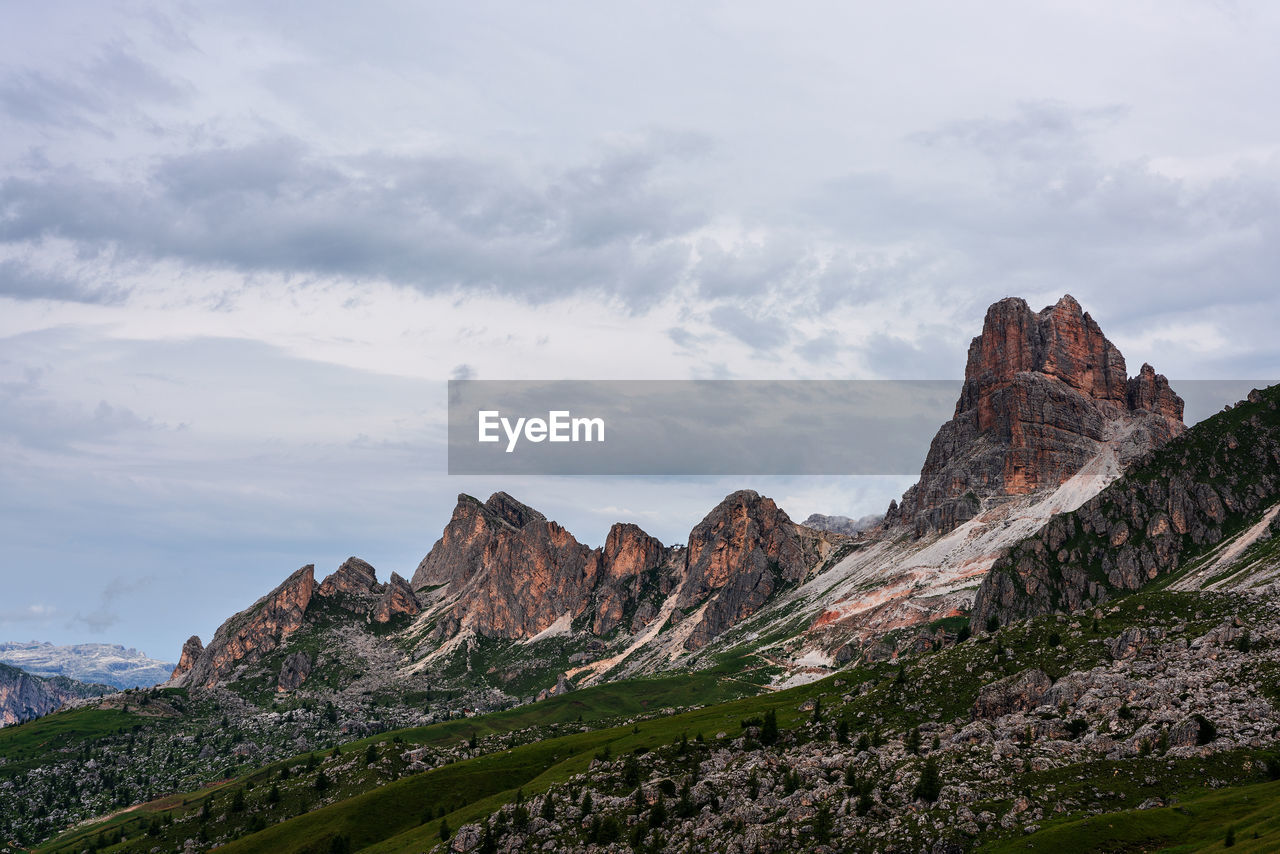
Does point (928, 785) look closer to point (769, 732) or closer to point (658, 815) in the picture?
point (658, 815)

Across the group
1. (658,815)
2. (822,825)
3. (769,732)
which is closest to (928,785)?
(822,825)

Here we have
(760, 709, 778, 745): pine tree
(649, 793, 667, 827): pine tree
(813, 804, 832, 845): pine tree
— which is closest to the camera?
(813, 804, 832, 845): pine tree

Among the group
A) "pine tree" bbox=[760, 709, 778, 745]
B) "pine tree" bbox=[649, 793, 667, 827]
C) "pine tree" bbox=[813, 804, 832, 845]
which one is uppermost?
"pine tree" bbox=[760, 709, 778, 745]

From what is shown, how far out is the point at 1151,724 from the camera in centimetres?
10994

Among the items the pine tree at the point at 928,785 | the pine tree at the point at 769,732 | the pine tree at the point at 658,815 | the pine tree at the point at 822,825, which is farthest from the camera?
the pine tree at the point at 769,732

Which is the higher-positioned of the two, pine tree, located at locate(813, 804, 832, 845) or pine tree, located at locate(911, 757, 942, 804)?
pine tree, located at locate(911, 757, 942, 804)

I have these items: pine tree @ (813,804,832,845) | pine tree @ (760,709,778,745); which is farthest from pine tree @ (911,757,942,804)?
pine tree @ (760,709,778,745)

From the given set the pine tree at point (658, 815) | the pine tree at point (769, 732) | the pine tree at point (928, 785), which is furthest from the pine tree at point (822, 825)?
the pine tree at point (769, 732)

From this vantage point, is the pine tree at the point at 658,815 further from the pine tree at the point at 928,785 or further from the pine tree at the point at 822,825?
the pine tree at the point at 928,785

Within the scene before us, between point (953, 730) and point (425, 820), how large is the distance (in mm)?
106140

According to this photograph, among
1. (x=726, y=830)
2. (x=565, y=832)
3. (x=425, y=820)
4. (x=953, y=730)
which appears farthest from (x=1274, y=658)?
(x=425, y=820)

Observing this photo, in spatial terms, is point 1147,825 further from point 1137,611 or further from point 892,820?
point 1137,611

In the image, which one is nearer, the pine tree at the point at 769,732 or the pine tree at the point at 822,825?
the pine tree at the point at 822,825

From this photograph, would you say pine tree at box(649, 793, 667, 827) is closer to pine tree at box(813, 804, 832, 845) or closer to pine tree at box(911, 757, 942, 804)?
pine tree at box(813, 804, 832, 845)
